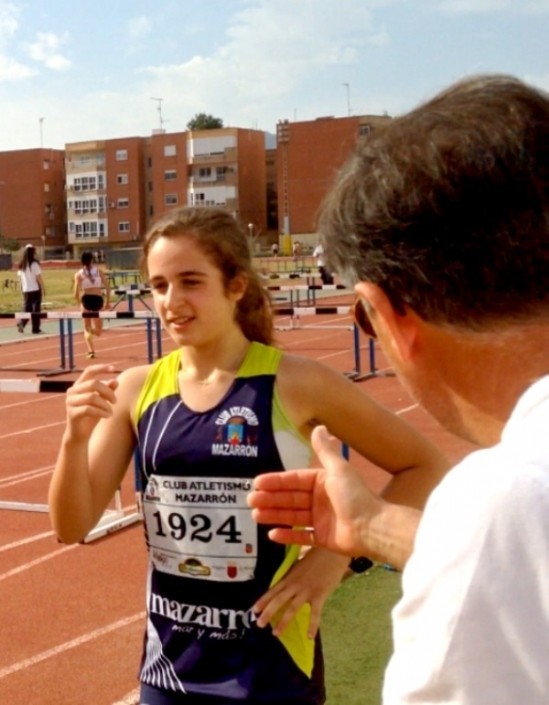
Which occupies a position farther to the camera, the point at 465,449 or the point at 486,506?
the point at 465,449

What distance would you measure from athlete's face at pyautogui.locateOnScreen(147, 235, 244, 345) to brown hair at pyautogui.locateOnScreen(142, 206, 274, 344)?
0.03 metres

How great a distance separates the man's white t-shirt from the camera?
92 centimetres

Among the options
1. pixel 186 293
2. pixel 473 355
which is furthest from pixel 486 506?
pixel 186 293

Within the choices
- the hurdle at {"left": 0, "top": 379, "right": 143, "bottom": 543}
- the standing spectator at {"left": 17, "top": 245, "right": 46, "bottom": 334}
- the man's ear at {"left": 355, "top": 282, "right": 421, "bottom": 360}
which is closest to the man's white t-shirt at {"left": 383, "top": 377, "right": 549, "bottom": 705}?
the man's ear at {"left": 355, "top": 282, "right": 421, "bottom": 360}

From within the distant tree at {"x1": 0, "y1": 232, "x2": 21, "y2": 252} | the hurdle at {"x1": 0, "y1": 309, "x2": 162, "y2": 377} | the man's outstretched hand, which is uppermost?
the distant tree at {"x1": 0, "y1": 232, "x2": 21, "y2": 252}

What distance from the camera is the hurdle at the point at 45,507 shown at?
22.4ft

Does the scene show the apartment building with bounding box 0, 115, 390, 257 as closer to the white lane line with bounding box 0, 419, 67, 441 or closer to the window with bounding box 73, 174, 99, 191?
the window with bounding box 73, 174, 99, 191

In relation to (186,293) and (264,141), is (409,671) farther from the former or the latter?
(264,141)

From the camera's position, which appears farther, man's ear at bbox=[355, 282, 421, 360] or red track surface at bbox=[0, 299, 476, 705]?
red track surface at bbox=[0, 299, 476, 705]

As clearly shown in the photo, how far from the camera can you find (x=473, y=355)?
3.97 feet

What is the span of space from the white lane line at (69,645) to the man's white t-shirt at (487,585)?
438cm

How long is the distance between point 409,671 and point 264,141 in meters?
92.9

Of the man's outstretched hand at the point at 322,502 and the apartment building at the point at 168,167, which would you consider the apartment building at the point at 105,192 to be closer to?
the apartment building at the point at 168,167

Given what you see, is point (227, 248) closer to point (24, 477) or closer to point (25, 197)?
point (24, 477)
